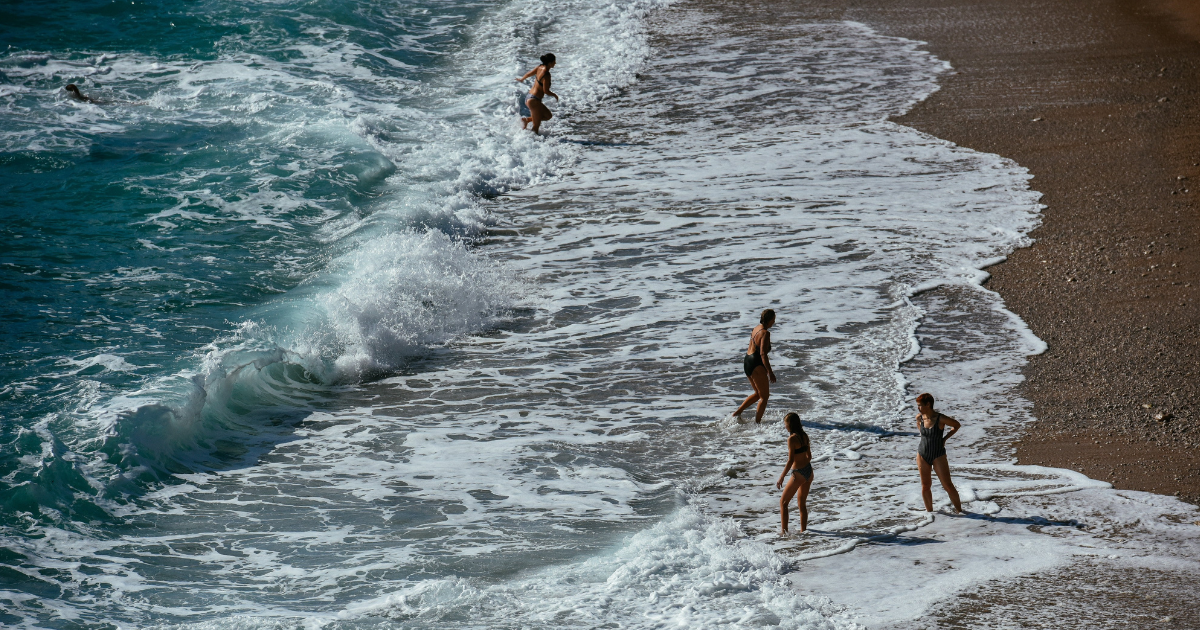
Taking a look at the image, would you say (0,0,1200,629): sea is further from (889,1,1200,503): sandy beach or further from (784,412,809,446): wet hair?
(784,412,809,446): wet hair

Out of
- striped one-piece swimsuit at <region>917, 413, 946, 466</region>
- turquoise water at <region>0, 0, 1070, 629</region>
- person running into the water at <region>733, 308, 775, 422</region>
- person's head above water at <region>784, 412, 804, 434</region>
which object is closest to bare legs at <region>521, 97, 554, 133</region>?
turquoise water at <region>0, 0, 1070, 629</region>

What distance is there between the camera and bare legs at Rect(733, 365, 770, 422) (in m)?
10.2

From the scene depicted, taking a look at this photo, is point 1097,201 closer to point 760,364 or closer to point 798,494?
point 760,364

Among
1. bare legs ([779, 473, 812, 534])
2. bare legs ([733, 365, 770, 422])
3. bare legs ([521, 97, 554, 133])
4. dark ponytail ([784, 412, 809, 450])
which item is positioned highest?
bare legs ([521, 97, 554, 133])

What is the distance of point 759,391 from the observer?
10305 mm

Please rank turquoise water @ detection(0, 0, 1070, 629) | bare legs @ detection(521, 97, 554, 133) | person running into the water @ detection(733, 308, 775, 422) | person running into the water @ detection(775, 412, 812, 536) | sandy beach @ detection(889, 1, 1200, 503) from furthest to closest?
bare legs @ detection(521, 97, 554, 133) → person running into the water @ detection(733, 308, 775, 422) → sandy beach @ detection(889, 1, 1200, 503) → person running into the water @ detection(775, 412, 812, 536) → turquoise water @ detection(0, 0, 1070, 629)

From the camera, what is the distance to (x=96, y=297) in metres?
13.1

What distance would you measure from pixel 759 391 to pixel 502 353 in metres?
3.39

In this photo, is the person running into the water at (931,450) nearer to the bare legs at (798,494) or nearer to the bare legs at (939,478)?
the bare legs at (939,478)

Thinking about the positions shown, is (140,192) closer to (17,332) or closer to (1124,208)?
(17,332)

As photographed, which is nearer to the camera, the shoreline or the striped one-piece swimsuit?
the striped one-piece swimsuit

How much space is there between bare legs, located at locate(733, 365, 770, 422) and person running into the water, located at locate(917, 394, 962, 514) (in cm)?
185

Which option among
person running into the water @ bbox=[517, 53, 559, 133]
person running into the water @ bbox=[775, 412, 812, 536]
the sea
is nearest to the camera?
the sea

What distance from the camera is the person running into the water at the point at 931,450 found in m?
8.57
